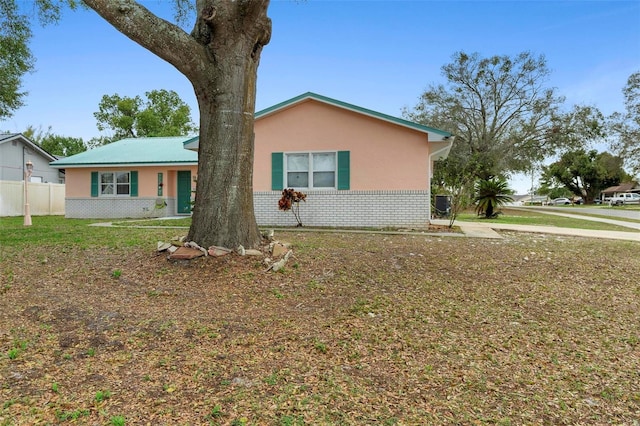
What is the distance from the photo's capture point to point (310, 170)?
11945 millimetres

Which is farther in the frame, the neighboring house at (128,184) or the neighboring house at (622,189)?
the neighboring house at (622,189)

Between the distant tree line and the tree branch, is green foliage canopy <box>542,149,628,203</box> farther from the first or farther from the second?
the tree branch

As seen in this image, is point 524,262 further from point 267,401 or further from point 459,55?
point 459,55

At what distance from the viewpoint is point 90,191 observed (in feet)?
59.4

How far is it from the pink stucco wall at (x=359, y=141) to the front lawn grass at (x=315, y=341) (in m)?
5.36

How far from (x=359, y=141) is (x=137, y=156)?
11.8m

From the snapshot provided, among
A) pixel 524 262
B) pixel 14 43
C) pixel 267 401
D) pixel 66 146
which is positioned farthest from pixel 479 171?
pixel 66 146

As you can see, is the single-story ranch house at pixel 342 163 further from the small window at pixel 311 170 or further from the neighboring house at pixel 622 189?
the neighboring house at pixel 622 189

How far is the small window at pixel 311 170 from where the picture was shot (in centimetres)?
1190

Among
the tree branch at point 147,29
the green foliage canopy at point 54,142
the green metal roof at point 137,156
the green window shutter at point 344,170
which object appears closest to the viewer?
the tree branch at point 147,29

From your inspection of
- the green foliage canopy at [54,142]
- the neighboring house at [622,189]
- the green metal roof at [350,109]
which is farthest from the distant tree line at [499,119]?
the neighboring house at [622,189]

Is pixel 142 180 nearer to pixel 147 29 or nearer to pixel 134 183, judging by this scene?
pixel 134 183

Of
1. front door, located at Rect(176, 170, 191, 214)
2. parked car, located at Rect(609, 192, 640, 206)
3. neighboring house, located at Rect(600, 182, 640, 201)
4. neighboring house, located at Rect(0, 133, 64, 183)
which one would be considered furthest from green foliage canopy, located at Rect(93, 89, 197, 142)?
neighboring house, located at Rect(600, 182, 640, 201)

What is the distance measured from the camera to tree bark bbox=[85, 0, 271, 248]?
18.1 feet
